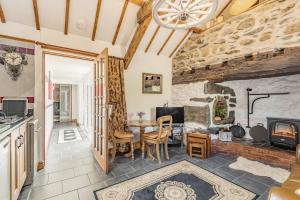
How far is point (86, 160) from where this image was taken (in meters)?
3.19

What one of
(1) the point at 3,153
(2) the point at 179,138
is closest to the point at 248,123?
(2) the point at 179,138

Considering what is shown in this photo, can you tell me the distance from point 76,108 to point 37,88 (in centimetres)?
617

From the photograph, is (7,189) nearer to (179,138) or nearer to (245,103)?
(179,138)

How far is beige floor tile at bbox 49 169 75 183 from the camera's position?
7.97 feet

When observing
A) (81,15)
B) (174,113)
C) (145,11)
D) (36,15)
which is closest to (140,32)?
(145,11)

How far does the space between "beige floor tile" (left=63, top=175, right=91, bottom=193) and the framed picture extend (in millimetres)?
2466

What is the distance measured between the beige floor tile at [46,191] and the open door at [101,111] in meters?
0.72

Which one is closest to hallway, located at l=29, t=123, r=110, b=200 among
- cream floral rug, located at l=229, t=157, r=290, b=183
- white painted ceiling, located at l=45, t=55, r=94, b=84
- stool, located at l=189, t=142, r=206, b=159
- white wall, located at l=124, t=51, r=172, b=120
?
white wall, located at l=124, t=51, r=172, b=120

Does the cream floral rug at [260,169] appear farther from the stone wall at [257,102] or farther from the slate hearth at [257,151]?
the stone wall at [257,102]

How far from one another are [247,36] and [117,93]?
3.06 metres

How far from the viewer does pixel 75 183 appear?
2.32 meters

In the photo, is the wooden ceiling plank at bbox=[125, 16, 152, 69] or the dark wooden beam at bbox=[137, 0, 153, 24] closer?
the dark wooden beam at bbox=[137, 0, 153, 24]

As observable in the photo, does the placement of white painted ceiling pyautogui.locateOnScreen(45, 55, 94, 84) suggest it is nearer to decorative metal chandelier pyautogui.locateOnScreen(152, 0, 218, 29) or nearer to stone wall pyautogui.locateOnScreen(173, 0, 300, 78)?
decorative metal chandelier pyautogui.locateOnScreen(152, 0, 218, 29)

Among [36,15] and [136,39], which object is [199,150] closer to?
[136,39]
